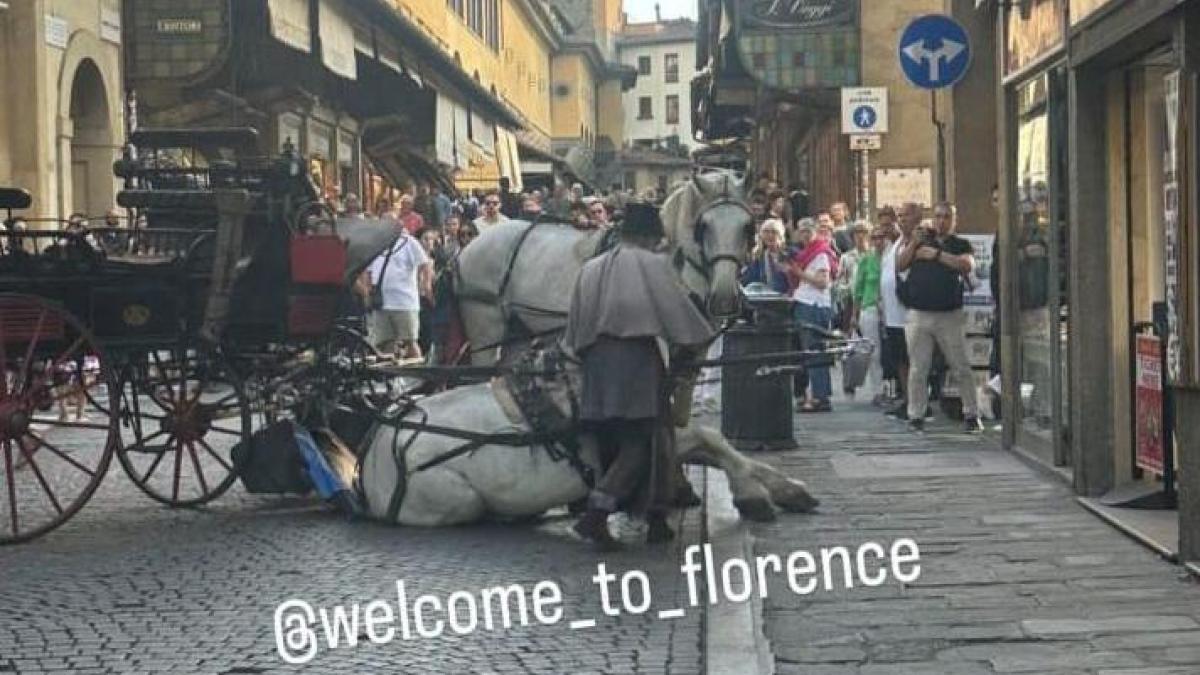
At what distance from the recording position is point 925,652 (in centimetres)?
694

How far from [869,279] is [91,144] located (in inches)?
429

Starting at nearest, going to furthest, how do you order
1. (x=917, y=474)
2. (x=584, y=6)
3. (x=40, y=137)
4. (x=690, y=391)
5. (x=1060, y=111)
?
1. (x=690, y=391)
2. (x=1060, y=111)
3. (x=917, y=474)
4. (x=40, y=137)
5. (x=584, y=6)

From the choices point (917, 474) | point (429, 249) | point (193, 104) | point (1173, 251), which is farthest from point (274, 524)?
point (193, 104)

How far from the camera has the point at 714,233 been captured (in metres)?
9.98

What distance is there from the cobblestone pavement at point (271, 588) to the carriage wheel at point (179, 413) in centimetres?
20

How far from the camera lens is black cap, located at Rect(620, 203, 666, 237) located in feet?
30.8

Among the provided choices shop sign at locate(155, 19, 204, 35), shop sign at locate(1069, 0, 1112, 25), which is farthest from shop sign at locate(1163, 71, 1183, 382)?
shop sign at locate(155, 19, 204, 35)

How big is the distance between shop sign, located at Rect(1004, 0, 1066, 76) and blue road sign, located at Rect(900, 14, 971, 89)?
184cm

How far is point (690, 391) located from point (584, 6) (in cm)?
9809

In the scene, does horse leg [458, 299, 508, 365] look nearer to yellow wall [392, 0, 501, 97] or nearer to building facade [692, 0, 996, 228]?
building facade [692, 0, 996, 228]

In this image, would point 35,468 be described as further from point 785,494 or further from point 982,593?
point 982,593

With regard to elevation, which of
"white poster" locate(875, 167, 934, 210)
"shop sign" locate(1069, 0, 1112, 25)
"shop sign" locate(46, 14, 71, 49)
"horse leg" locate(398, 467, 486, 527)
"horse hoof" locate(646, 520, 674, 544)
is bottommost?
"horse hoof" locate(646, 520, 674, 544)

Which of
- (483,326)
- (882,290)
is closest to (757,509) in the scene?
(483,326)

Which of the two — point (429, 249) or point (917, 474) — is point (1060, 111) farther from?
point (429, 249)
